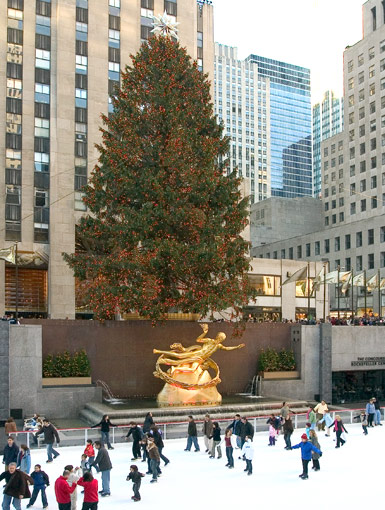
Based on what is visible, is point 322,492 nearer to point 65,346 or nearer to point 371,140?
point 65,346

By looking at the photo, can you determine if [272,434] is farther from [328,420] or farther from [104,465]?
[104,465]

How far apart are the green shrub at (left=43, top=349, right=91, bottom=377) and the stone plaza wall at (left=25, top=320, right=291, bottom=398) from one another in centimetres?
64

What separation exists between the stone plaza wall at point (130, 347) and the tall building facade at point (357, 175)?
186ft

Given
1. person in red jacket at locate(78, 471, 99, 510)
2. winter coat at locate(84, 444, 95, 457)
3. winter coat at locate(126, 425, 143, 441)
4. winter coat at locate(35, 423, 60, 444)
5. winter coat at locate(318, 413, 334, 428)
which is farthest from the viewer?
winter coat at locate(318, 413, 334, 428)

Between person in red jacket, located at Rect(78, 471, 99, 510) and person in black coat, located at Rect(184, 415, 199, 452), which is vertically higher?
person in red jacket, located at Rect(78, 471, 99, 510)

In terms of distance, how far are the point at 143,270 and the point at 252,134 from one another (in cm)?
16913

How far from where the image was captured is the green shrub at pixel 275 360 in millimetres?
37312

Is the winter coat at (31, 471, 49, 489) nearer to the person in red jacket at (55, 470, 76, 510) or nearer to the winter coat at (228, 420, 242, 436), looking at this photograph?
the person in red jacket at (55, 470, 76, 510)

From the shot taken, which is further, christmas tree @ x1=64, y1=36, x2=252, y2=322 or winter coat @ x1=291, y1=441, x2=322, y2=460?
christmas tree @ x1=64, y1=36, x2=252, y2=322

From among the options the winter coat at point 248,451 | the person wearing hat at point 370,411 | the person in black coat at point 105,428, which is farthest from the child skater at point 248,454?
the person wearing hat at point 370,411

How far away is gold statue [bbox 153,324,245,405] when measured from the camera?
32.1 metres

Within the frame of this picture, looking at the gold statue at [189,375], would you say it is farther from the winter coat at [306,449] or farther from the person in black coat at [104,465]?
the person in black coat at [104,465]

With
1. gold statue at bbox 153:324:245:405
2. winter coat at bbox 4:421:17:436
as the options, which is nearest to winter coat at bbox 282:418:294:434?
gold statue at bbox 153:324:245:405

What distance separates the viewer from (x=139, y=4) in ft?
206
